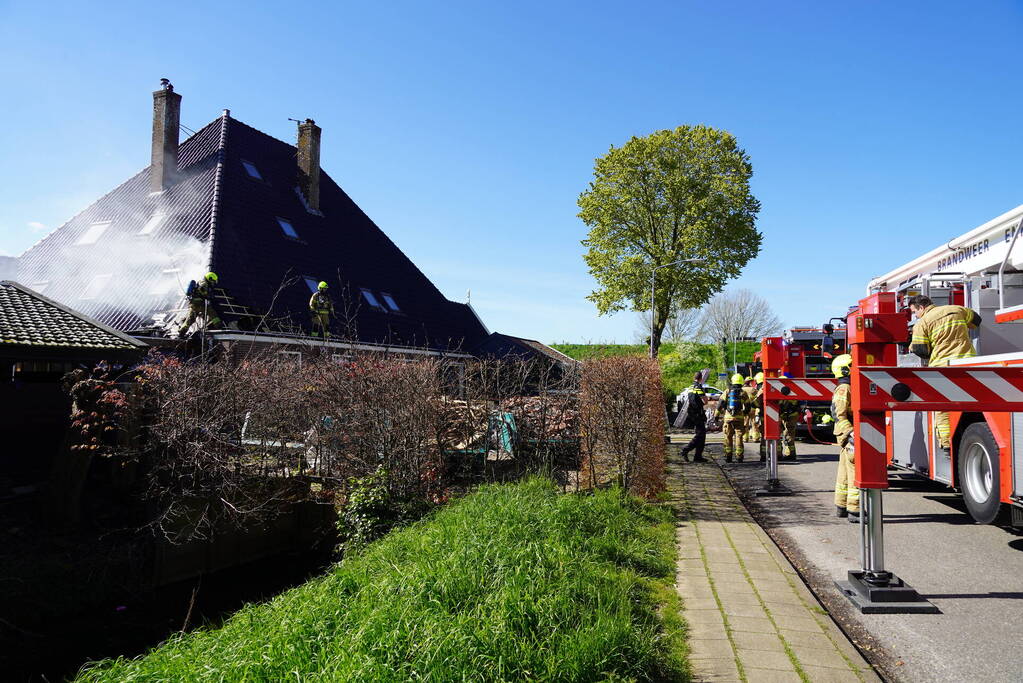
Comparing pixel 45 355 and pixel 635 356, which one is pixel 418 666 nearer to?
pixel 635 356

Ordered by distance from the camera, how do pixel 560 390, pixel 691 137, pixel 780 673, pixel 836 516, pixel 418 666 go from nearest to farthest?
pixel 418 666
pixel 780 673
pixel 836 516
pixel 560 390
pixel 691 137

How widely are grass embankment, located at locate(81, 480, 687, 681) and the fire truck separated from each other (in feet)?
9.12

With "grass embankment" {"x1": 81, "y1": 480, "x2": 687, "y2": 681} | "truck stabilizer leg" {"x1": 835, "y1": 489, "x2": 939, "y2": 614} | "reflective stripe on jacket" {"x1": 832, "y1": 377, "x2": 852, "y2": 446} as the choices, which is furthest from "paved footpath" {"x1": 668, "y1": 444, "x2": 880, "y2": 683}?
"reflective stripe on jacket" {"x1": 832, "y1": 377, "x2": 852, "y2": 446}

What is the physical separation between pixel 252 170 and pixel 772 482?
2135 cm

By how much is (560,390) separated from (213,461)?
462 cm

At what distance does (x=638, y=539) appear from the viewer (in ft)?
20.4

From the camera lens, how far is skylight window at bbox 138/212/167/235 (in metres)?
22.2

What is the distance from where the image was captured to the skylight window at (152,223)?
22.2 meters

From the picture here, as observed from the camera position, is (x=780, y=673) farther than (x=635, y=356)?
No

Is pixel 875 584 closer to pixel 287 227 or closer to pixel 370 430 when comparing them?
pixel 370 430

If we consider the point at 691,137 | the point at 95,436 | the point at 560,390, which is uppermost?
the point at 691,137

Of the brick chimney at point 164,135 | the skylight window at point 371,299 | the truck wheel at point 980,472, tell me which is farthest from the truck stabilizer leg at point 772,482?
the brick chimney at point 164,135

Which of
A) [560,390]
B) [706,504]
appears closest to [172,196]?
[560,390]

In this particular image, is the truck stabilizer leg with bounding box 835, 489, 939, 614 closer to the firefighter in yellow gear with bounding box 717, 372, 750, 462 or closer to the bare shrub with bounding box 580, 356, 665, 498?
the bare shrub with bounding box 580, 356, 665, 498
